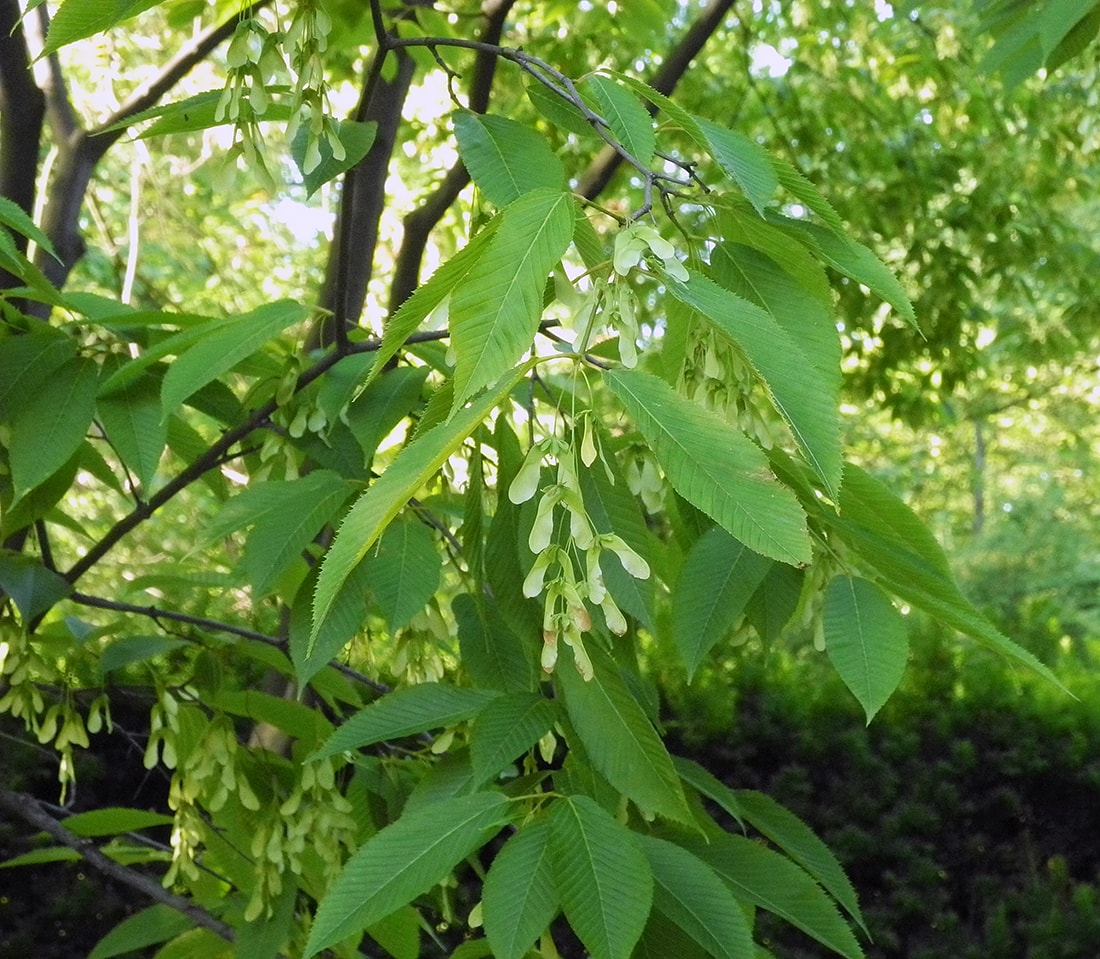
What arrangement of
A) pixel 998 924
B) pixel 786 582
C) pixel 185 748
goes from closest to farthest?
pixel 786 582, pixel 185 748, pixel 998 924

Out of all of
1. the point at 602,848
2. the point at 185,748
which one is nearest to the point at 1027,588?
the point at 185,748

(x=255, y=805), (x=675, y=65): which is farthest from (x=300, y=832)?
(x=675, y=65)

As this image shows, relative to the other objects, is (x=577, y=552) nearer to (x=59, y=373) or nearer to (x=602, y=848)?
(x=602, y=848)

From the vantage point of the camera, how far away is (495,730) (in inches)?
34.7

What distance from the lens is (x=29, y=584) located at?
1.39 metres

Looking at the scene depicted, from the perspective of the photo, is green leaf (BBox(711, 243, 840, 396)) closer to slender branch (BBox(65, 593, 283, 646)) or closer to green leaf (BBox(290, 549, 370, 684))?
green leaf (BBox(290, 549, 370, 684))

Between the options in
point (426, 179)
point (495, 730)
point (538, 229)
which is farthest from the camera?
point (426, 179)

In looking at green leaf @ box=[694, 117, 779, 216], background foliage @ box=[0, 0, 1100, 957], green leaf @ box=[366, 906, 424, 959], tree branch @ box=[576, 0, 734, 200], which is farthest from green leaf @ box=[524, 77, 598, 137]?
tree branch @ box=[576, 0, 734, 200]

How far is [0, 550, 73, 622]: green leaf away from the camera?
4.50ft

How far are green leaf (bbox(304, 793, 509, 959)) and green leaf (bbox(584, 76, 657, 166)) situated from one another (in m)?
0.45

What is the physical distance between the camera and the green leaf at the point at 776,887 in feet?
3.00

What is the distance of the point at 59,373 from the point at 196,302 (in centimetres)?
590

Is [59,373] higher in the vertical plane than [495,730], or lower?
higher

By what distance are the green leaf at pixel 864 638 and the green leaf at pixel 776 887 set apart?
0.17m
